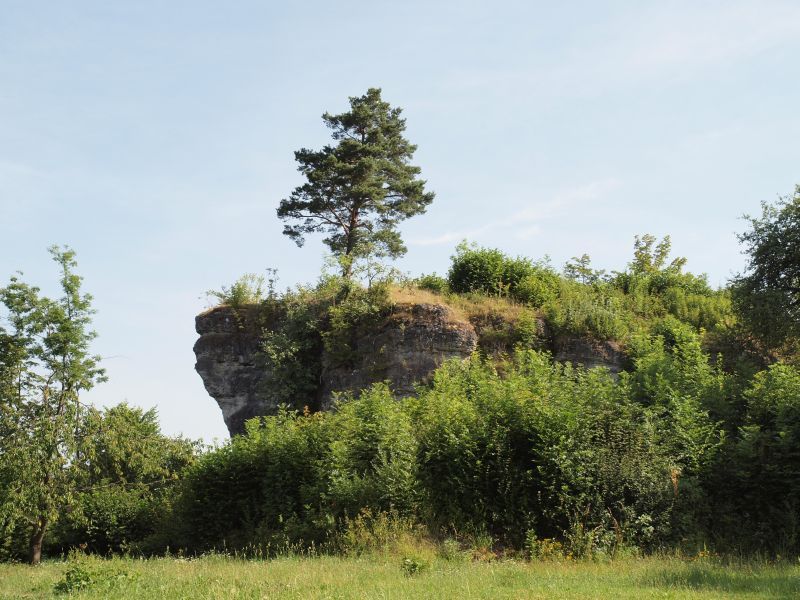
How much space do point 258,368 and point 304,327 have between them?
3.09 metres

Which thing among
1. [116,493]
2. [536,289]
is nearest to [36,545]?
[116,493]

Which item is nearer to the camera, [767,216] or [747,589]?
[747,589]

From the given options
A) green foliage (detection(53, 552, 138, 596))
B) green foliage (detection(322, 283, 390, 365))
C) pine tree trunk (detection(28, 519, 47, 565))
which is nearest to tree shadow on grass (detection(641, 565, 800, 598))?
green foliage (detection(53, 552, 138, 596))

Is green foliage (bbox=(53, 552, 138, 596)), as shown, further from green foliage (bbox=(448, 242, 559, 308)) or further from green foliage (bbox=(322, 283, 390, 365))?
green foliage (bbox=(448, 242, 559, 308))

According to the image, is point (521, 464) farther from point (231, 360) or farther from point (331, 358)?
point (231, 360)

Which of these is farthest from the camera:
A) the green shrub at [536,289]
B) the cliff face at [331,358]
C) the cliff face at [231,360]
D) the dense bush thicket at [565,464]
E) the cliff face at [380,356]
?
the cliff face at [231,360]

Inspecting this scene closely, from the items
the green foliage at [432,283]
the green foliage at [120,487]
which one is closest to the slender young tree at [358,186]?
the green foliage at [432,283]

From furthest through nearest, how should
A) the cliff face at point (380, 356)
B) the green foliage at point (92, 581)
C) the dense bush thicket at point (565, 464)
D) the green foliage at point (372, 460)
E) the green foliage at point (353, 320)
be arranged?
1. the green foliage at point (353, 320)
2. the cliff face at point (380, 356)
3. the green foliage at point (372, 460)
4. the dense bush thicket at point (565, 464)
5. the green foliage at point (92, 581)

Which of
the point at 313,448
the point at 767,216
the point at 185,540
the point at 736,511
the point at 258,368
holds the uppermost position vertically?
the point at 767,216

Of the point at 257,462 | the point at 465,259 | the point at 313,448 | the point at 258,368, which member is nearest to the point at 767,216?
the point at 465,259

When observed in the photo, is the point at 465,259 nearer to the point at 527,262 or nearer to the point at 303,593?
the point at 527,262

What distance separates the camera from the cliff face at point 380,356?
1082 inches

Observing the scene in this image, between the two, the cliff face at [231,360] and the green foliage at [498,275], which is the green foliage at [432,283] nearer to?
the green foliage at [498,275]

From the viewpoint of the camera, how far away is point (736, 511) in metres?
15.6
